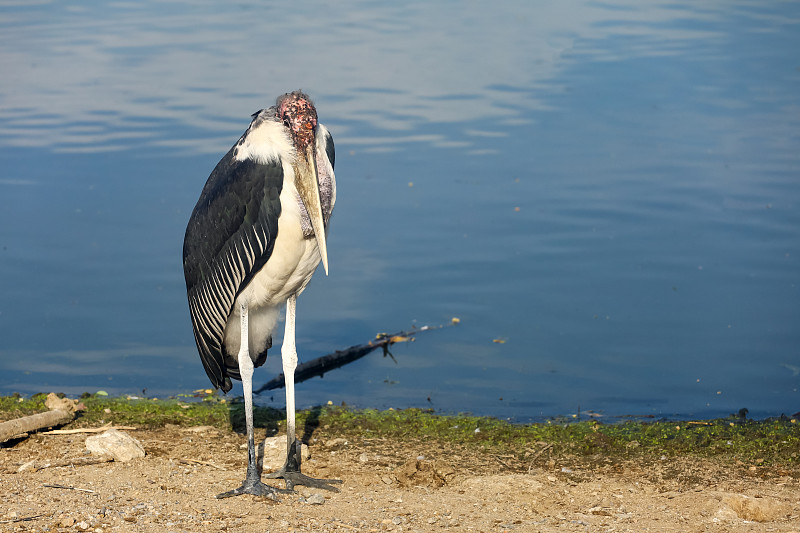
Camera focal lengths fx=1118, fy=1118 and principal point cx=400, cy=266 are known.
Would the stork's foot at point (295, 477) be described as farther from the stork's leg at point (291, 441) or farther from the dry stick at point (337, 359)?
the dry stick at point (337, 359)

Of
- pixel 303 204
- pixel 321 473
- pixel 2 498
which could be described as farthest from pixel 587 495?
pixel 2 498

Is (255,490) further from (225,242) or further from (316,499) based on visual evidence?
(225,242)

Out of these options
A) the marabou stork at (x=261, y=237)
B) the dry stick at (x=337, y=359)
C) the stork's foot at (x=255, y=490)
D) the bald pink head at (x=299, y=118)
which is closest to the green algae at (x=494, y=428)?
the dry stick at (x=337, y=359)

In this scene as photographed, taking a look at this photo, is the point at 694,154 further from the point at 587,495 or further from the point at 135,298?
the point at 587,495

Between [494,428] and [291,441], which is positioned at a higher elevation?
[291,441]

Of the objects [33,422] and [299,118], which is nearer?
[299,118]

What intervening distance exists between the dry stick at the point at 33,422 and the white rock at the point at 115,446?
0.49 metres

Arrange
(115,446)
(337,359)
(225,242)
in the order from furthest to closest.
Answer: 1. (337,359)
2. (115,446)
3. (225,242)

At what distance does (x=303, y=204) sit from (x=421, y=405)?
11.0ft

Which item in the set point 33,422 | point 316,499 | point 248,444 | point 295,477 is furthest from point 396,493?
point 33,422

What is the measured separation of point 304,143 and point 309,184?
0.23 meters

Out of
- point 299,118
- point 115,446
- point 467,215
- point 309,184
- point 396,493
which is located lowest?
point 396,493

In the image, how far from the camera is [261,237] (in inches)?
250

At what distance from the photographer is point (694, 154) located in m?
15.4
